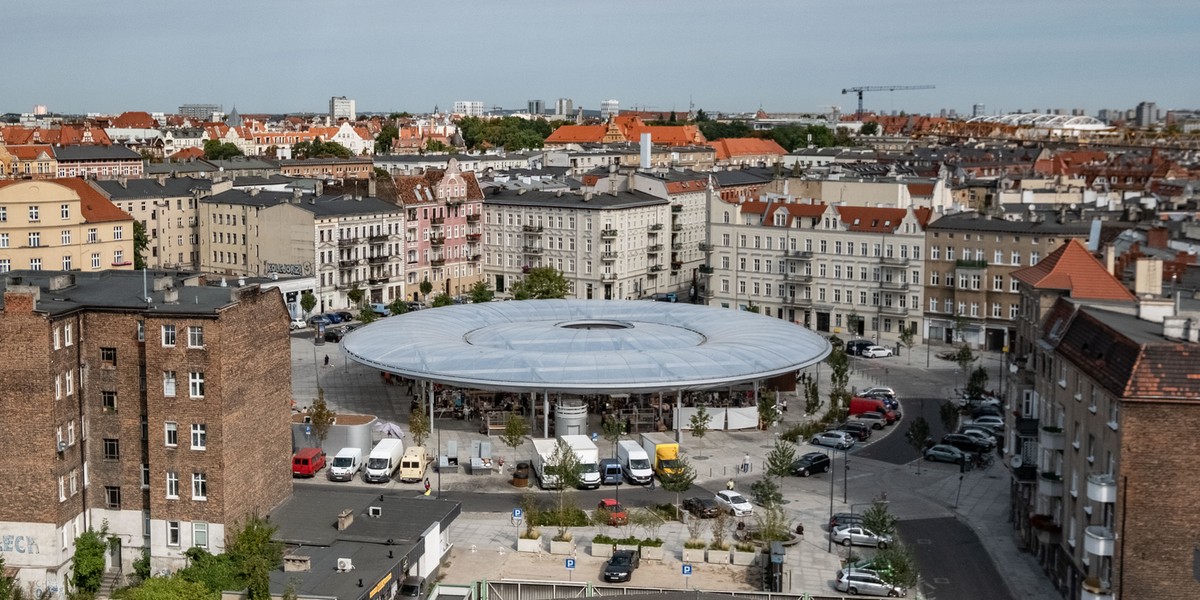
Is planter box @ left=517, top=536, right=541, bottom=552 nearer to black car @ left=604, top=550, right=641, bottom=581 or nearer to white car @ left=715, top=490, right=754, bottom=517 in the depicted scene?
black car @ left=604, top=550, right=641, bottom=581

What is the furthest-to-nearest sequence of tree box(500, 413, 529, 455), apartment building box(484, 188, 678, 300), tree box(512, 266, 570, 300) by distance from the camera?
apartment building box(484, 188, 678, 300) → tree box(512, 266, 570, 300) → tree box(500, 413, 529, 455)

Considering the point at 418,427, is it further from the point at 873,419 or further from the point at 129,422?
the point at 873,419

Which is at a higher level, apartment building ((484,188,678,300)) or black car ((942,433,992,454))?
apartment building ((484,188,678,300))

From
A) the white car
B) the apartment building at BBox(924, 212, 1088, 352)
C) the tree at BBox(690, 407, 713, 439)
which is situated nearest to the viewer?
the white car

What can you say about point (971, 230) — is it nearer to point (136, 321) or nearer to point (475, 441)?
point (475, 441)

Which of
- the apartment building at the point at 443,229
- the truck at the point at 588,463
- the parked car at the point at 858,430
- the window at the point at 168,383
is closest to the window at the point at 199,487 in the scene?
the window at the point at 168,383

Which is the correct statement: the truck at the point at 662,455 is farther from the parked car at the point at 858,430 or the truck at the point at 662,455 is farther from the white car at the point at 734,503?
the parked car at the point at 858,430

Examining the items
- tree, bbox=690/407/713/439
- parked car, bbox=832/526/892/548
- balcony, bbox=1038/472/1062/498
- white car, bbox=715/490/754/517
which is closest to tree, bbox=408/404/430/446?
tree, bbox=690/407/713/439

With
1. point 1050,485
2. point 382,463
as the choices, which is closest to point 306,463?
point 382,463
